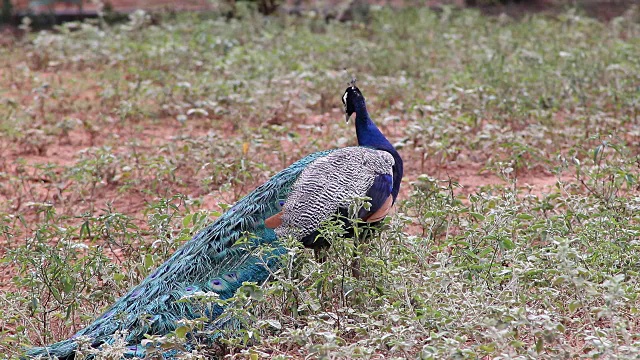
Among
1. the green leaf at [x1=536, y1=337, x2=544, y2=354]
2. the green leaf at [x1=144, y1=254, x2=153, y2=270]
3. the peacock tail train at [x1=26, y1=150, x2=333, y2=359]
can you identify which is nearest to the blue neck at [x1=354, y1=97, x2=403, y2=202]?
the peacock tail train at [x1=26, y1=150, x2=333, y2=359]

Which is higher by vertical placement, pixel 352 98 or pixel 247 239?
pixel 352 98

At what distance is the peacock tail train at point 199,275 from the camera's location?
328 cm

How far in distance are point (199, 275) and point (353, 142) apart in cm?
268

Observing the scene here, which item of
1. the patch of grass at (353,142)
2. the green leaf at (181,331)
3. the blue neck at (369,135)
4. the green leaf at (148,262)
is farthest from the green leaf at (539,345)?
the green leaf at (148,262)

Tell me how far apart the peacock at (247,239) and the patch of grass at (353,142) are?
0.43 ft

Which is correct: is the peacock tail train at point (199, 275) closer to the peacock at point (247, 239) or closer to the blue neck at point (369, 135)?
the peacock at point (247, 239)

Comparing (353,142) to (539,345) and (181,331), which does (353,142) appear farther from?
(539,345)

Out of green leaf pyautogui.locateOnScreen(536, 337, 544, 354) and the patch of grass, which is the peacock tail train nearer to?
the patch of grass

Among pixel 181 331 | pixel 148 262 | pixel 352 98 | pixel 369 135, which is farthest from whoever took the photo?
pixel 352 98

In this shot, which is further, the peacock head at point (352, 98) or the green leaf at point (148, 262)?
the peacock head at point (352, 98)

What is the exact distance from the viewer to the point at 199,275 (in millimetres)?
3535

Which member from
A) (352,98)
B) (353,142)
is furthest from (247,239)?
(353,142)

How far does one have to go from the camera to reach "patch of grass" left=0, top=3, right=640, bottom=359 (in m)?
3.37

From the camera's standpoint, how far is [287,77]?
23.5 feet
